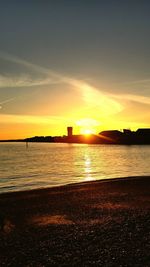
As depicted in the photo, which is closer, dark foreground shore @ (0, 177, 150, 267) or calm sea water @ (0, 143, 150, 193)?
dark foreground shore @ (0, 177, 150, 267)

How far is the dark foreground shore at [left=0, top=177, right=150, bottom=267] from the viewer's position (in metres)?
11.4

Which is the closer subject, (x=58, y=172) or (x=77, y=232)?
(x=77, y=232)

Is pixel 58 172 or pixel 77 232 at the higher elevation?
pixel 77 232

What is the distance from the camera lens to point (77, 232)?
14.7 m

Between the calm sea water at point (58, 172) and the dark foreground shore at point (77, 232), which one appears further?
the calm sea water at point (58, 172)

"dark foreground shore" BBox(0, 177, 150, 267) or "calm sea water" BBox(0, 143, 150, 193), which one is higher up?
"dark foreground shore" BBox(0, 177, 150, 267)

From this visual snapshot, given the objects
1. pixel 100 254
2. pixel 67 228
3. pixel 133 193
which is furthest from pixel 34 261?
pixel 133 193

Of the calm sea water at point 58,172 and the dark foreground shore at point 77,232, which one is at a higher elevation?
the dark foreground shore at point 77,232

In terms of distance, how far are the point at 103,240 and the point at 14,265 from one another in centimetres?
384

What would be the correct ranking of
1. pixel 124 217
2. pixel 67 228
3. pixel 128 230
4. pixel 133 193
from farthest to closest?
pixel 133 193
pixel 124 217
pixel 67 228
pixel 128 230

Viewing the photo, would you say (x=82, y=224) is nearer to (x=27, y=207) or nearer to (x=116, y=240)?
(x=116, y=240)

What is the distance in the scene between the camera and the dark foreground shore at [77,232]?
11438mm

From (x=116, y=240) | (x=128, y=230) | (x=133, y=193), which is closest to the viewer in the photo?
(x=116, y=240)

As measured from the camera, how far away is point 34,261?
37.1ft
